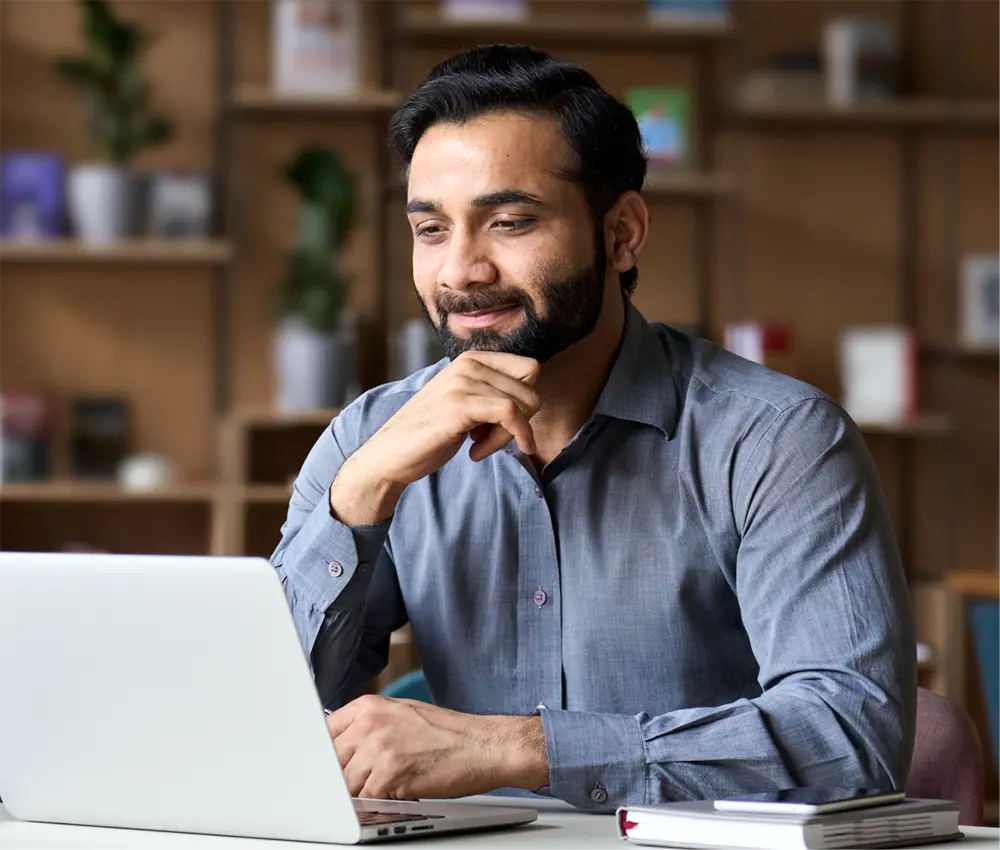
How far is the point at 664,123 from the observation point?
4.11m

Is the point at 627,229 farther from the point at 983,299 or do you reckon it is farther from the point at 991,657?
the point at 983,299

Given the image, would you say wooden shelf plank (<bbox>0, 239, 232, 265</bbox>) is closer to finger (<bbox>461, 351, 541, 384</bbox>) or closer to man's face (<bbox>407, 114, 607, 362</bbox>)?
man's face (<bbox>407, 114, 607, 362</bbox>)

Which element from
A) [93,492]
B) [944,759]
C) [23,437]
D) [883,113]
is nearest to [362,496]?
[944,759]

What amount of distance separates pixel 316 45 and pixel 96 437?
1.19m

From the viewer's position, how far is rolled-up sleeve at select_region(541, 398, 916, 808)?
1264 millimetres

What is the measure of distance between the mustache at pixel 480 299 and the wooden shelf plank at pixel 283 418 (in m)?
2.28

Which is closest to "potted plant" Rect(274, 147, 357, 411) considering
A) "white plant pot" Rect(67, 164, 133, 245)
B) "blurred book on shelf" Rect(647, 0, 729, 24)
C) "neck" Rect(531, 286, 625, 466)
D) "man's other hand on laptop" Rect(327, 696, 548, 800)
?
"white plant pot" Rect(67, 164, 133, 245)

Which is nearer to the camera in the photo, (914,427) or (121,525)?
(914,427)

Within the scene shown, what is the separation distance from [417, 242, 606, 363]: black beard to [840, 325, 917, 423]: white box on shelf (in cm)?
255

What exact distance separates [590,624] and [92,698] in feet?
2.10

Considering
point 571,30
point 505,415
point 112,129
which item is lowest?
point 505,415

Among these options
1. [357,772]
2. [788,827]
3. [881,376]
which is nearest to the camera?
[788,827]

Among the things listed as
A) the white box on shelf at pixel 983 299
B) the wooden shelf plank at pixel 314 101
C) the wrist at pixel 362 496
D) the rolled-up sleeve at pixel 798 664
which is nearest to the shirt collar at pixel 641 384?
the rolled-up sleeve at pixel 798 664

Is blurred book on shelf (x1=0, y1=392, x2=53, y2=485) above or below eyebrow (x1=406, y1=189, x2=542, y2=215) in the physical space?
below
